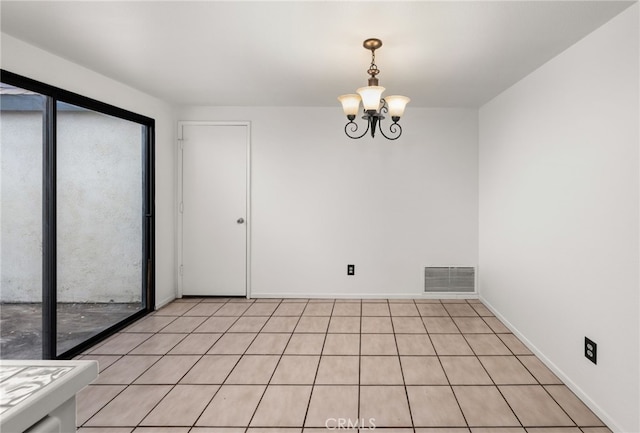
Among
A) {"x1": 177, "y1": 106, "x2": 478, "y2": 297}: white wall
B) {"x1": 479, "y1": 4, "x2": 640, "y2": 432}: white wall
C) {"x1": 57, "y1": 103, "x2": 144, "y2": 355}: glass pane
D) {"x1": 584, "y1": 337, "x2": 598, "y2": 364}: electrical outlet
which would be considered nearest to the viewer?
{"x1": 479, "y1": 4, "x2": 640, "y2": 432}: white wall

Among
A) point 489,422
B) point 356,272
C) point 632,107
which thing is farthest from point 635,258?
point 356,272

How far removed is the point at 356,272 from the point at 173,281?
2.23 m

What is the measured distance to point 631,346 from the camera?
1.77 m

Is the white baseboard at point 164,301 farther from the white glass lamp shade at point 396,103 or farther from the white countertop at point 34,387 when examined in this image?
the white countertop at point 34,387

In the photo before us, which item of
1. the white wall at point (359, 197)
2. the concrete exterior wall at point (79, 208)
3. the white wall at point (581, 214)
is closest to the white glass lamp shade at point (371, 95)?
the white wall at point (581, 214)

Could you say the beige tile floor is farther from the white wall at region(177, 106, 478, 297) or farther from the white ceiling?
the white ceiling

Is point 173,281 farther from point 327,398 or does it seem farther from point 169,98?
point 327,398

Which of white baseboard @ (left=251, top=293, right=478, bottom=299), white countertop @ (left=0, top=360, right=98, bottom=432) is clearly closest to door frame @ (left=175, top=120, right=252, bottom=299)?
white baseboard @ (left=251, top=293, right=478, bottom=299)

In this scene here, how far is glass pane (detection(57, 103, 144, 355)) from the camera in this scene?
115 inches

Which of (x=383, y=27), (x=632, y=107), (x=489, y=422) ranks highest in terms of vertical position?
(x=383, y=27)

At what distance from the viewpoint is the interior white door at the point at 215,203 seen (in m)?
4.14

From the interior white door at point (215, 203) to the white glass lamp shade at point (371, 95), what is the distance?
2121 millimetres

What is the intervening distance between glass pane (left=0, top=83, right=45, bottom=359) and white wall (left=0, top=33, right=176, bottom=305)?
0.21m

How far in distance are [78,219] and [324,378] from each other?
2.58m
